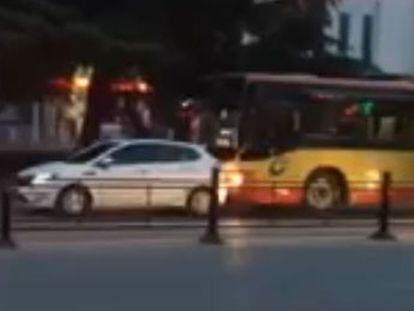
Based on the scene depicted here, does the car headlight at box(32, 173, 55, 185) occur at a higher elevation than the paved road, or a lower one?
higher

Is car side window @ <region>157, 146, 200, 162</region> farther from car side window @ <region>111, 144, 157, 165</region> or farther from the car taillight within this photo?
the car taillight

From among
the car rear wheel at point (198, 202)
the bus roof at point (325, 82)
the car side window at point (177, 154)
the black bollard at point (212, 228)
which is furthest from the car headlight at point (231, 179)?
the black bollard at point (212, 228)

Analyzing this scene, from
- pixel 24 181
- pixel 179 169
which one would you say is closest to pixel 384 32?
pixel 179 169

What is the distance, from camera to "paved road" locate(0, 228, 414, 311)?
14.4 metres

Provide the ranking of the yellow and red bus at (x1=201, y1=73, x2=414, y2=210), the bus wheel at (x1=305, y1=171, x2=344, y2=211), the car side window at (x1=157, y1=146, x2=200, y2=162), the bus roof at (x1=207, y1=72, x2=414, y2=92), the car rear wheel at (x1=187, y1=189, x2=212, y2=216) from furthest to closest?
the bus roof at (x1=207, y1=72, x2=414, y2=92) → the yellow and red bus at (x1=201, y1=73, x2=414, y2=210) → the bus wheel at (x1=305, y1=171, x2=344, y2=211) → the car side window at (x1=157, y1=146, x2=200, y2=162) → the car rear wheel at (x1=187, y1=189, x2=212, y2=216)

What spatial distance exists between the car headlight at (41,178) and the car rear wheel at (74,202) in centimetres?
126

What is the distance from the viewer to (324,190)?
31844 millimetres

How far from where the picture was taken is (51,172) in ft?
94.9

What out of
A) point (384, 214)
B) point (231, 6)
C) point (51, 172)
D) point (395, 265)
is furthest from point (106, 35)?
point (395, 265)

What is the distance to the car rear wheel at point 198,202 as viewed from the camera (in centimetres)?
2831

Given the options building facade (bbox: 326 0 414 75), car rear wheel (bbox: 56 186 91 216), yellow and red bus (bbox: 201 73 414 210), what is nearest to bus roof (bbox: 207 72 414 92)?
yellow and red bus (bbox: 201 73 414 210)

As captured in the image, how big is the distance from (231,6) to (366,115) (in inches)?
332

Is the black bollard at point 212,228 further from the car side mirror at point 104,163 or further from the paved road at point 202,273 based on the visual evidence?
the car side mirror at point 104,163

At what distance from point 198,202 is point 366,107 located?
20.1ft
